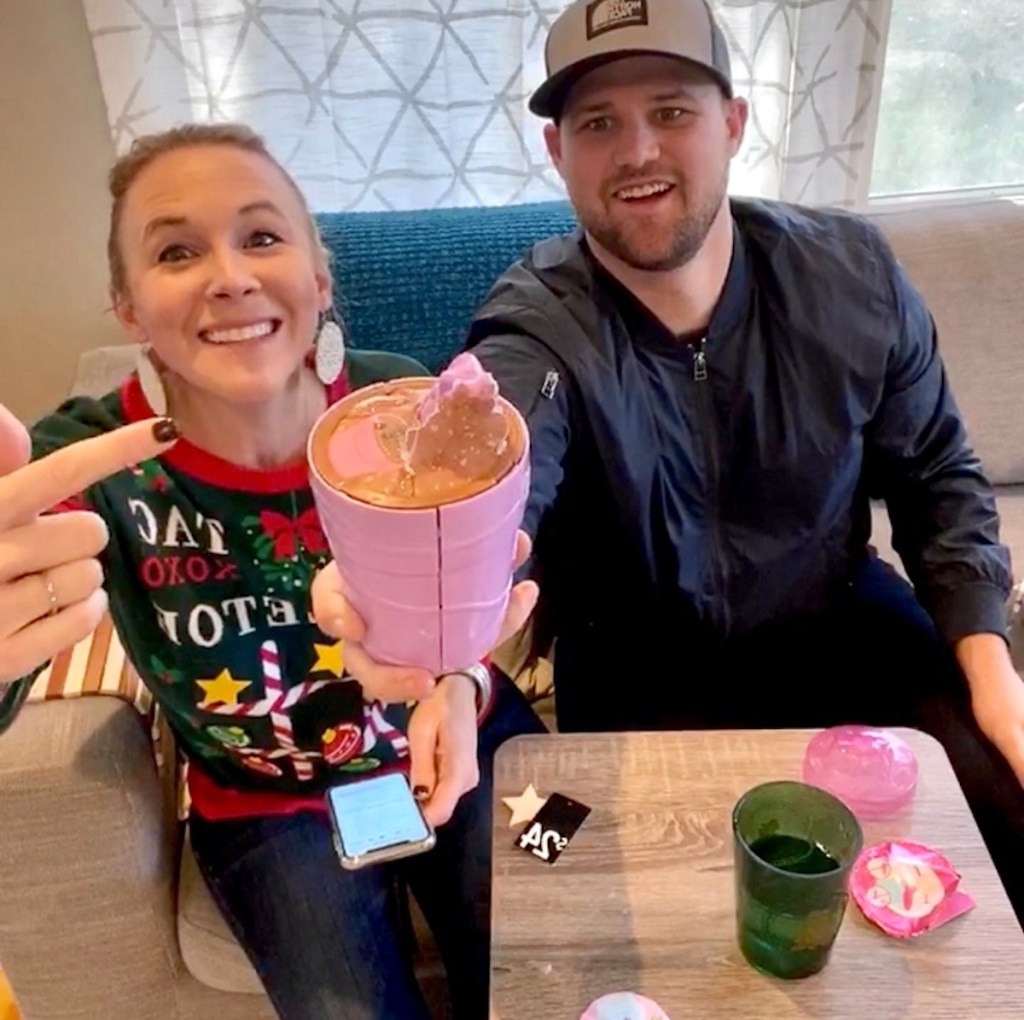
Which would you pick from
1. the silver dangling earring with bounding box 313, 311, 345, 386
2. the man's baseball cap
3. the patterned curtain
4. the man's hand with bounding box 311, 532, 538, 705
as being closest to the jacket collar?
the man's baseball cap

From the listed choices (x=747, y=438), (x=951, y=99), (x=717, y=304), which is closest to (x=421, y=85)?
(x=717, y=304)

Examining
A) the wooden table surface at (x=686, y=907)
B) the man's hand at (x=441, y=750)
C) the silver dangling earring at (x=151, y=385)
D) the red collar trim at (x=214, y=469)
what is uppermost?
the silver dangling earring at (x=151, y=385)

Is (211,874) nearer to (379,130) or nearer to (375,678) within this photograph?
(375,678)

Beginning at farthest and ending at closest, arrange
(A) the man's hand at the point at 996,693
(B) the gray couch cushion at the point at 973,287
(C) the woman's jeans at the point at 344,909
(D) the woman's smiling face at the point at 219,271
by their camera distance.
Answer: (B) the gray couch cushion at the point at 973,287 → (A) the man's hand at the point at 996,693 → (C) the woman's jeans at the point at 344,909 → (D) the woman's smiling face at the point at 219,271

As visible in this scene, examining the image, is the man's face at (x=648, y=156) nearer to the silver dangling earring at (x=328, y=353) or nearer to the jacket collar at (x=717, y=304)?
the jacket collar at (x=717, y=304)

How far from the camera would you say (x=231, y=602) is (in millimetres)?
1142

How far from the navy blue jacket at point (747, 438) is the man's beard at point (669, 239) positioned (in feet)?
0.13

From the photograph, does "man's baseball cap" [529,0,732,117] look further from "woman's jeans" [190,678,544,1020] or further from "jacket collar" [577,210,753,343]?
"woman's jeans" [190,678,544,1020]

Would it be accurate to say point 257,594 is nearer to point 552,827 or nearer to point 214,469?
point 214,469

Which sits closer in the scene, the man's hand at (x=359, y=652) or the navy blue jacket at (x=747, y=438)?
the man's hand at (x=359, y=652)

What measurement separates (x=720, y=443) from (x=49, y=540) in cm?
84

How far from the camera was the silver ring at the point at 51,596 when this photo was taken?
74 cm

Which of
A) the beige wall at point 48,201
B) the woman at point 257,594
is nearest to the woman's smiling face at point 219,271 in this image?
the woman at point 257,594

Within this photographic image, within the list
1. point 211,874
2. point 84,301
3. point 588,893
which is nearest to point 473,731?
point 588,893
